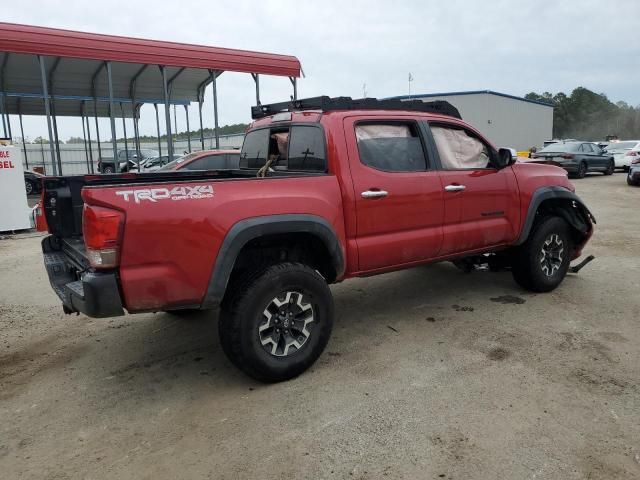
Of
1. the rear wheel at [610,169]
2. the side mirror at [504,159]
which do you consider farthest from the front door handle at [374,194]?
the rear wheel at [610,169]

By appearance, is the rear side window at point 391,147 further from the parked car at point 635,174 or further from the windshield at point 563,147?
the windshield at point 563,147

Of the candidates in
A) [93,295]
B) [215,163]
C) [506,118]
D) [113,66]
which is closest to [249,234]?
[93,295]

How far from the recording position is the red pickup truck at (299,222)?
2.96 meters

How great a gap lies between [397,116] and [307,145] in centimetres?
88

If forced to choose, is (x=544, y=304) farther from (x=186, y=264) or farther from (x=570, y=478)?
(x=186, y=264)

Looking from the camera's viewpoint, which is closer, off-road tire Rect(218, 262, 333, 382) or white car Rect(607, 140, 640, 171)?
off-road tire Rect(218, 262, 333, 382)

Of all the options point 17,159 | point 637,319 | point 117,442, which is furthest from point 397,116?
point 17,159

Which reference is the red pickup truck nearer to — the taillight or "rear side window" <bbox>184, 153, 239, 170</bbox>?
the taillight

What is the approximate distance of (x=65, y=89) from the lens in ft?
47.4

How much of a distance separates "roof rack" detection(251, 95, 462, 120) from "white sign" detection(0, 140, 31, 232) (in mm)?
6795

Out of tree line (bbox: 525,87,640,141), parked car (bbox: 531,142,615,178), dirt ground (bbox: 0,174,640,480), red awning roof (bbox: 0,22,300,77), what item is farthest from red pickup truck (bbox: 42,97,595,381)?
tree line (bbox: 525,87,640,141)

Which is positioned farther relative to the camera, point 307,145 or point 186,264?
point 307,145

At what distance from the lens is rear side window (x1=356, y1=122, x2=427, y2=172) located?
13.1 feet

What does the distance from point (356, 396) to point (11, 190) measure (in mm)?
8997
